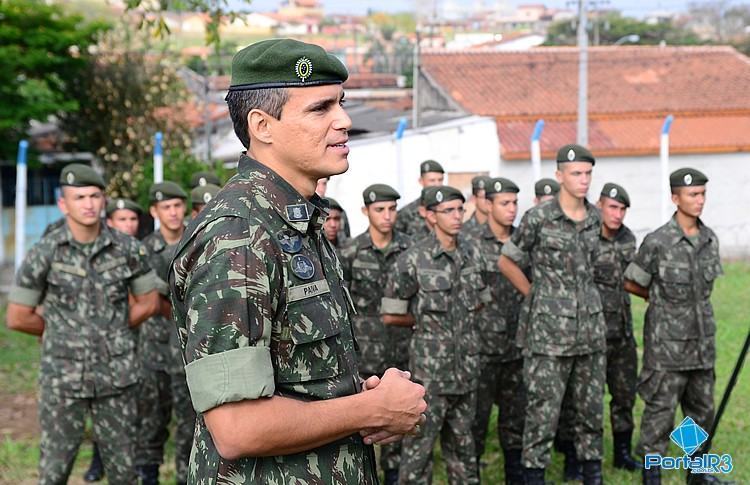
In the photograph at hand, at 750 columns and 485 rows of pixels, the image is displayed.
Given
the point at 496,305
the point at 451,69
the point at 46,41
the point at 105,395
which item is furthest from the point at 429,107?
the point at 105,395

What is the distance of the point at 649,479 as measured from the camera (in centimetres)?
676

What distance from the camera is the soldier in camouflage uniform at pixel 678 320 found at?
269 inches

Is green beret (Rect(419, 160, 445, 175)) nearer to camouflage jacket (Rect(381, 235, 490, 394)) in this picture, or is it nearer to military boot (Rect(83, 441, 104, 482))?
camouflage jacket (Rect(381, 235, 490, 394))

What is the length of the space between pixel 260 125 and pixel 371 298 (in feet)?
17.6

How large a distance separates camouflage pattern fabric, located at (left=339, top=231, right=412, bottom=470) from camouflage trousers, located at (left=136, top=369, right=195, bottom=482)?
132 centimetres

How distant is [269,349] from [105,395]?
3.76 m

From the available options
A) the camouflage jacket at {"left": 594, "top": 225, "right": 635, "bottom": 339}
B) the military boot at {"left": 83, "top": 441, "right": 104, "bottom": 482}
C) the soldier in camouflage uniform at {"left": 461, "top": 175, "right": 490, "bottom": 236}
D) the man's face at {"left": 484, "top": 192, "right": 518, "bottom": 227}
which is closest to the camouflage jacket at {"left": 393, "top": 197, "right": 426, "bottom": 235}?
the soldier in camouflage uniform at {"left": 461, "top": 175, "right": 490, "bottom": 236}

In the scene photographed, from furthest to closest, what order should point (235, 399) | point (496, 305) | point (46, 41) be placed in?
point (46, 41)
point (496, 305)
point (235, 399)

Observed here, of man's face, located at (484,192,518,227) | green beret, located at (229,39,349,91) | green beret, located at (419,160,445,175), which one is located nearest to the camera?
green beret, located at (229,39,349,91)

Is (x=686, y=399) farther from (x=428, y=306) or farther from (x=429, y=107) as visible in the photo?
(x=429, y=107)

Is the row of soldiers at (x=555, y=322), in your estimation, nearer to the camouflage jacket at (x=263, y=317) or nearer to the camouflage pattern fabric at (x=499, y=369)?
the camouflage pattern fabric at (x=499, y=369)

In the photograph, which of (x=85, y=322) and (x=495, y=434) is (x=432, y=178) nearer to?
(x=495, y=434)

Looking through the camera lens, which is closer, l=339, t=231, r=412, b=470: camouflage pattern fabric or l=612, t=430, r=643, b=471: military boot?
l=612, t=430, r=643, b=471: military boot

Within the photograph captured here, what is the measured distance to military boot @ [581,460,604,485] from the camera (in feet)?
22.3
